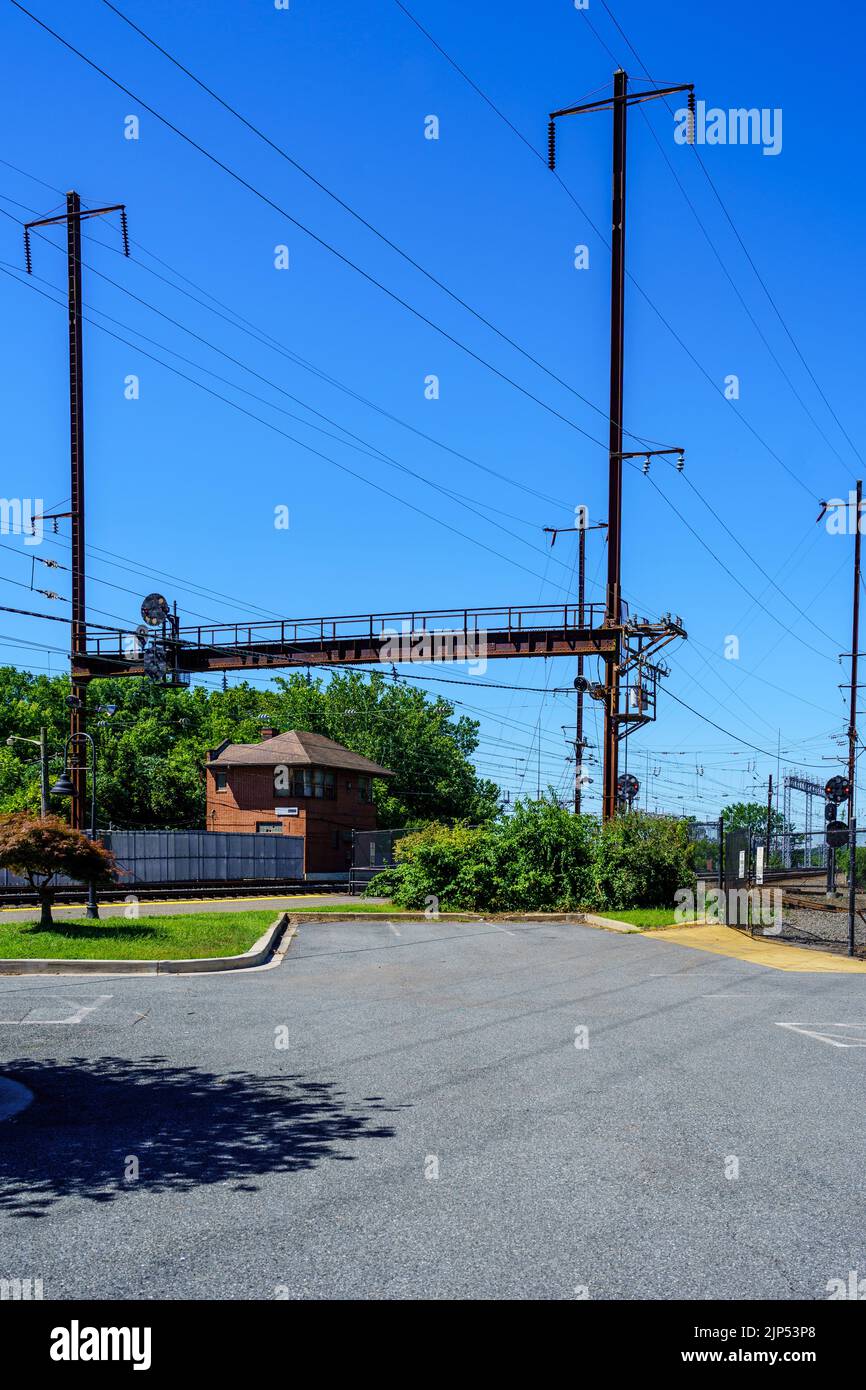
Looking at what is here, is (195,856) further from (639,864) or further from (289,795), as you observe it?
(639,864)

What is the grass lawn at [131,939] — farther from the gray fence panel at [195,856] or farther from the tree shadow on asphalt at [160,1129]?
the gray fence panel at [195,856]

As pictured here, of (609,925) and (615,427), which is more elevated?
(615,427)

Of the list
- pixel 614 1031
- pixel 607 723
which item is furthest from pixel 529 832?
pixel 614 1031

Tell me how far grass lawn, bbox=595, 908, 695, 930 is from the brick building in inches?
1275

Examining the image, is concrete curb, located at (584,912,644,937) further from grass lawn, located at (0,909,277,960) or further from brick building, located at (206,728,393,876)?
brick building, located at (206,728,393,876)

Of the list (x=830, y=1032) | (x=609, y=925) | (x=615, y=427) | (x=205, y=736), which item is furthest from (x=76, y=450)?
(x=205, y=736)

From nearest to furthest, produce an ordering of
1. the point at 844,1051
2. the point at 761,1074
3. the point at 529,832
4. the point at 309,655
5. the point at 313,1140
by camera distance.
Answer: the point at 313,1140, the point at 761,1074, the point at 844,1051, the point at 529,832, the point at 309,655

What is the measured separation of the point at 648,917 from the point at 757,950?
512 centimetres

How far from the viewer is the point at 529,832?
2908 cm

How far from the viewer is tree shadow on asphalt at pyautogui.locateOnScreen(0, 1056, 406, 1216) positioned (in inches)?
254

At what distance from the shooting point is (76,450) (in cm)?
3697
